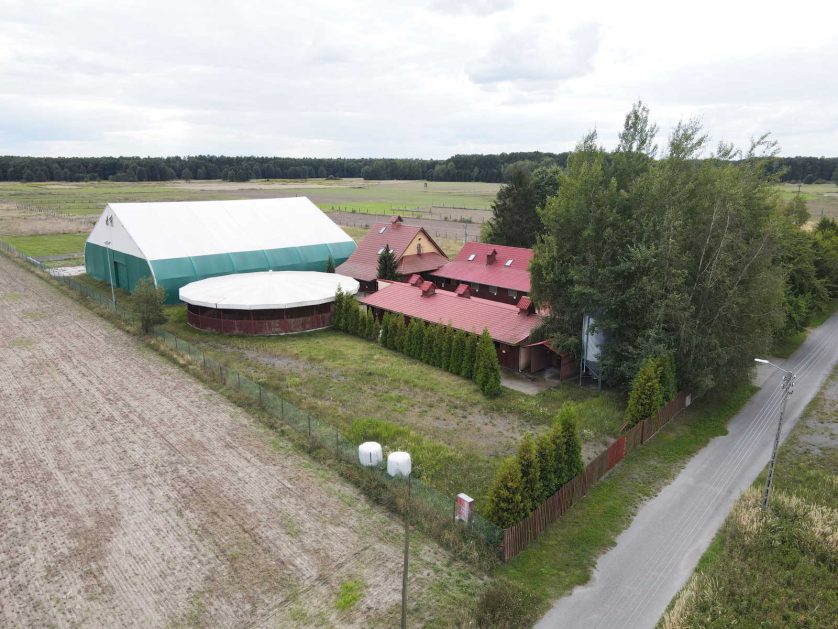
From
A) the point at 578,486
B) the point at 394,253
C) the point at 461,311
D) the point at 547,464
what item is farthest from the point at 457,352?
the point at 394,253

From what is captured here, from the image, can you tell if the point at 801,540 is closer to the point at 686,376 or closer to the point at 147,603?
the point at 686,376

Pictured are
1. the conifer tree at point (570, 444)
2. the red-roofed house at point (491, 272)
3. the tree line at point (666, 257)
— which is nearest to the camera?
the conifer tree at point (570, 444)

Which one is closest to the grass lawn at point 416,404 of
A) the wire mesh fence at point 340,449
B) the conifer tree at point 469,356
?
the conifer tree at point 469,356

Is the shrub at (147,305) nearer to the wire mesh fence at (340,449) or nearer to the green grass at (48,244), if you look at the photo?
the wire mesh fence at (340,449)

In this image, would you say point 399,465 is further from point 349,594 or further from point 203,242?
point 203,242

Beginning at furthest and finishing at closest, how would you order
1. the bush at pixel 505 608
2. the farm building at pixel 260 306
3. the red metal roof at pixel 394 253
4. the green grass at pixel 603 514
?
the red metal roof at pixel 394 253 → the farm building at pixel 260 306 → the green grass at pixel 603 514 → the bush at pixel 505 608

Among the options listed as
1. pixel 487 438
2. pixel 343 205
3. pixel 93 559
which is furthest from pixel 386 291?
pixel 343 205
